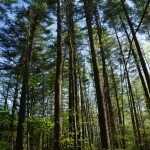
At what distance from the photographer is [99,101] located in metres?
9.86

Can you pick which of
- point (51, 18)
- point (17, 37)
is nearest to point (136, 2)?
point (51, 18)

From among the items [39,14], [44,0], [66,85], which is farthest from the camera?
[66,85]

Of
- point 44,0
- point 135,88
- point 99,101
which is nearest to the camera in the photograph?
point 99,101

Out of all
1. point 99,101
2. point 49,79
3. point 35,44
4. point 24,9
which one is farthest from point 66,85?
point 99,101

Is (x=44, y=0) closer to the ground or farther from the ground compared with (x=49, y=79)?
farther from the ground

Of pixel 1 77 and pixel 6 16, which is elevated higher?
pixel 6 16

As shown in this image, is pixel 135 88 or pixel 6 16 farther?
pixel 135 88

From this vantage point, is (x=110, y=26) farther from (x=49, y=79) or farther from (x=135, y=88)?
(x=135, y=88)

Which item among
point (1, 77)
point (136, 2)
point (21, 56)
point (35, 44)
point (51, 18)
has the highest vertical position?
point (136, 2)

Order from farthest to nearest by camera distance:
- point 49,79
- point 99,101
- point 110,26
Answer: point 49,79, point 110,26, point 99,101

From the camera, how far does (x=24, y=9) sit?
14758mm

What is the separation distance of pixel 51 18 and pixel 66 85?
9.22 meters

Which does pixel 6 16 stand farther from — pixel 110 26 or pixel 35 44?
pixel 110 26

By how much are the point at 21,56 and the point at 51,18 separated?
3783 mm
